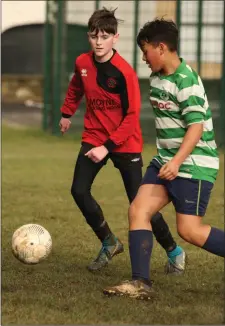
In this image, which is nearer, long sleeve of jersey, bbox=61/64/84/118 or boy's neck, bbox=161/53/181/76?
boy's neck, bbox=161/53/181/76

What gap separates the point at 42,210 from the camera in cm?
995

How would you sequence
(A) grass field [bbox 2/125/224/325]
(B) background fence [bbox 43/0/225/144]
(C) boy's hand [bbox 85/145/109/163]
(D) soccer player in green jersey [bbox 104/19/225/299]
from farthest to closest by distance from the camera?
(B) background fence [bbox 43/0/225/144] < (C) boy's hand [bbox 85/145/109/163] < (D) soccer player in green jersey [bbox 104/19/225/299] < (A) grass field [bbox 2/125/224/325]

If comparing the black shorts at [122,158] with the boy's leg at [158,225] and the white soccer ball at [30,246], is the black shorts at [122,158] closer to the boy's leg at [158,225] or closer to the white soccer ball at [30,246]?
the boy's leg at [158,225]

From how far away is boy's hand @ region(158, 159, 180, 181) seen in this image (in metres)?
5.61

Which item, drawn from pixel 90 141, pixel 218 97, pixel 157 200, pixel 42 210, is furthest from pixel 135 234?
pixel 218 97

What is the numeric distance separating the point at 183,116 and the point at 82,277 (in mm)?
1443

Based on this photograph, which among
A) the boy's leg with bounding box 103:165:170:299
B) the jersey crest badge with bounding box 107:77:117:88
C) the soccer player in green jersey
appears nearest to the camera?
the soccer player in green jersey

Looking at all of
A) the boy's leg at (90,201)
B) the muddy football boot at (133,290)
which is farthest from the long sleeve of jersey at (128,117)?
the muddy football boot at (133,290)

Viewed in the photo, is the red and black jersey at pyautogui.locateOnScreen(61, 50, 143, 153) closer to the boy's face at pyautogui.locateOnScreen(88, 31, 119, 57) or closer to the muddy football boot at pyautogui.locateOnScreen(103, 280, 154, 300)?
the boy's face at pyautogui.locateOnScreen(88, 31, 119, 57)

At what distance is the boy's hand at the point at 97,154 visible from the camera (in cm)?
644

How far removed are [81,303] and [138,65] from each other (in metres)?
13.5

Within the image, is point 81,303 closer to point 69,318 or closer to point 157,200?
point 69,318

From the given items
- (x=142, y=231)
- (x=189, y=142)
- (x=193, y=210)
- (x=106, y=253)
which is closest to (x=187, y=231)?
(x=193, y=210)

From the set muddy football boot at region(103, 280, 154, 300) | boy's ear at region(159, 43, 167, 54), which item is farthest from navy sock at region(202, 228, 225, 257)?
boy's ear at region(159, 43, 167, 54)
